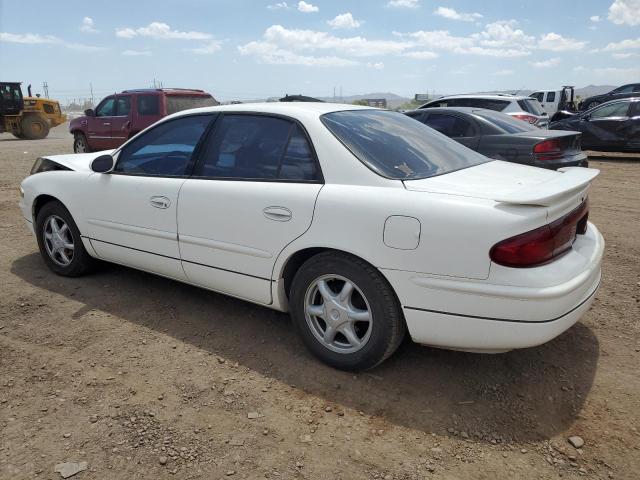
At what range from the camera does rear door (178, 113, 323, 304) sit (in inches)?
117

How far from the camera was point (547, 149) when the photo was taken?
22.8 feet

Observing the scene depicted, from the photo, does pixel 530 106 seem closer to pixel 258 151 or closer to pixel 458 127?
pixel 458 127

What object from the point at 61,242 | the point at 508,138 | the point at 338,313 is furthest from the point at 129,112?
the point at 338,313

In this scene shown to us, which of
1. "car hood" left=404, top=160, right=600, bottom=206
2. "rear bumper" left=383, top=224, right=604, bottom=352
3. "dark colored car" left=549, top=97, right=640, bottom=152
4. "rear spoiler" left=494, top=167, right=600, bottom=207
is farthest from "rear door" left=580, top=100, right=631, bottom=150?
"rear bumper" left=383, top=224, right=604, bottom=352

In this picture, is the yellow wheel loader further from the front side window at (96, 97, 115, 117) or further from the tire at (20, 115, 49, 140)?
the front side window at (96, 97, 115, 117)

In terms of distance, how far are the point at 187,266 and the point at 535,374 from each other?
2293 mm

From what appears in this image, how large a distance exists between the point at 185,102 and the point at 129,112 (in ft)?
4.76

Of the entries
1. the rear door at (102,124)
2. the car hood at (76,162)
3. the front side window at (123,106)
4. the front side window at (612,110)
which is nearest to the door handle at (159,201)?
the car hood at (76,162)

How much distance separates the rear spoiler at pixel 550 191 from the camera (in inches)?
93.6

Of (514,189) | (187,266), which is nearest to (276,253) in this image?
(187,266)

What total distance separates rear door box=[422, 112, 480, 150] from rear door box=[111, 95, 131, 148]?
24.2 feet

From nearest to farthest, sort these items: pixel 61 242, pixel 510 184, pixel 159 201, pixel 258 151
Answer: pixel 510 184 → pixel 258 151 → pixel 159 201 → pixel 61 242

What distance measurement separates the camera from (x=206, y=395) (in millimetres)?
2781

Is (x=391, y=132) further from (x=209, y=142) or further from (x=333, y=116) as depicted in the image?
(x=209, y=142)
